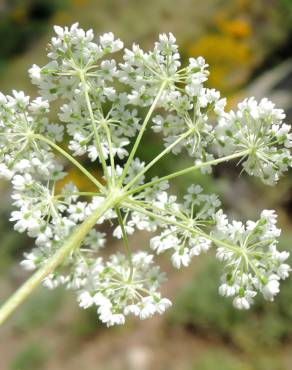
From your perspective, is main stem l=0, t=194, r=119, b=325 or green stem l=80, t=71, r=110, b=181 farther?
green stem l=80, t=71, r=110, b=181

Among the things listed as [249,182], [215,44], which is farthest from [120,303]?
[215,44]

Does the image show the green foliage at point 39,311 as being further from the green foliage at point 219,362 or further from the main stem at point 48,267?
the main stem at point 48,267

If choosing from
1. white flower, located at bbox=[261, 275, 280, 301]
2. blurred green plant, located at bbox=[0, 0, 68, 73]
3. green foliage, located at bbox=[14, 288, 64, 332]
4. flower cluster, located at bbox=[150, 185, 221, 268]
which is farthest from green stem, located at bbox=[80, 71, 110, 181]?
blurred green plant, located at bbox=[0, 0, 68, 73]

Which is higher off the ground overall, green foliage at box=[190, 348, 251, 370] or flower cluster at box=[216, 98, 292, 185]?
green foliage at box=[190, 348, 251, 370]

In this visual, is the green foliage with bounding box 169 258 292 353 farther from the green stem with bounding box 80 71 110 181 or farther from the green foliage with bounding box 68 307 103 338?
the green stem with bounding box 80 71 110 181

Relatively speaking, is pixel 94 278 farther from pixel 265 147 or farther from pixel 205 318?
pixel 205 318

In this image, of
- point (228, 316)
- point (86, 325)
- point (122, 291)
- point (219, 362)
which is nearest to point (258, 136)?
point (122, 291)
